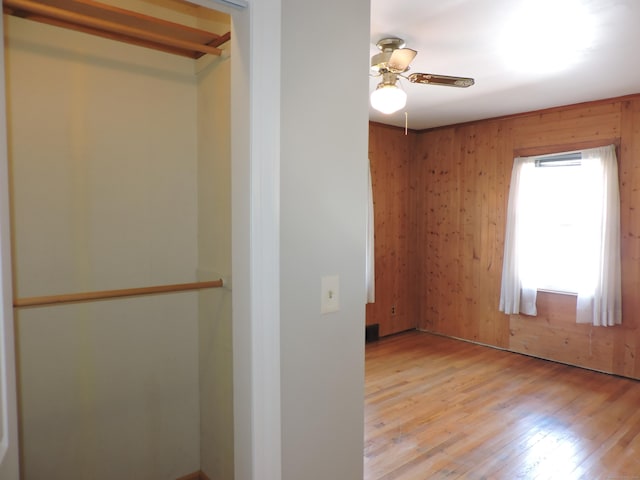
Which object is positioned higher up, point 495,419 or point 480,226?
point 480,226

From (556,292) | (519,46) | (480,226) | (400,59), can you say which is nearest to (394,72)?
(400,59)

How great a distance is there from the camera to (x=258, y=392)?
1268 mm

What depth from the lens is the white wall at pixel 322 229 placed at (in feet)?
4.30

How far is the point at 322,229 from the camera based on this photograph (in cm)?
139

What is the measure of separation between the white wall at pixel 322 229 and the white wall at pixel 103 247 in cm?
108

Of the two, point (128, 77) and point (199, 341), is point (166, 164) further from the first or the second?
point (199, 341)

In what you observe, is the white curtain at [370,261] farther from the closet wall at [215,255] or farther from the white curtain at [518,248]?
the closet wall at [215,255]

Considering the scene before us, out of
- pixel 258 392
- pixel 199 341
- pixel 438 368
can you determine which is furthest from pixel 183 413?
pixel 438 368

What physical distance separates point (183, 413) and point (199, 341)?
38 centimetres

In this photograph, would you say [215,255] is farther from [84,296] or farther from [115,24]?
[115,24]

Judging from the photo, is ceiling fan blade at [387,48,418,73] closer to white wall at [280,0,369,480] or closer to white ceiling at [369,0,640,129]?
white ceiling at [369,0,640,129]

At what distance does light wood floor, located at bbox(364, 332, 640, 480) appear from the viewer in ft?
8.39

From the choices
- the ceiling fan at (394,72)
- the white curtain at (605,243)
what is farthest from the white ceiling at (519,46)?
the white curtain at (605,243)

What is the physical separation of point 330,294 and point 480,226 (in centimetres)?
396
